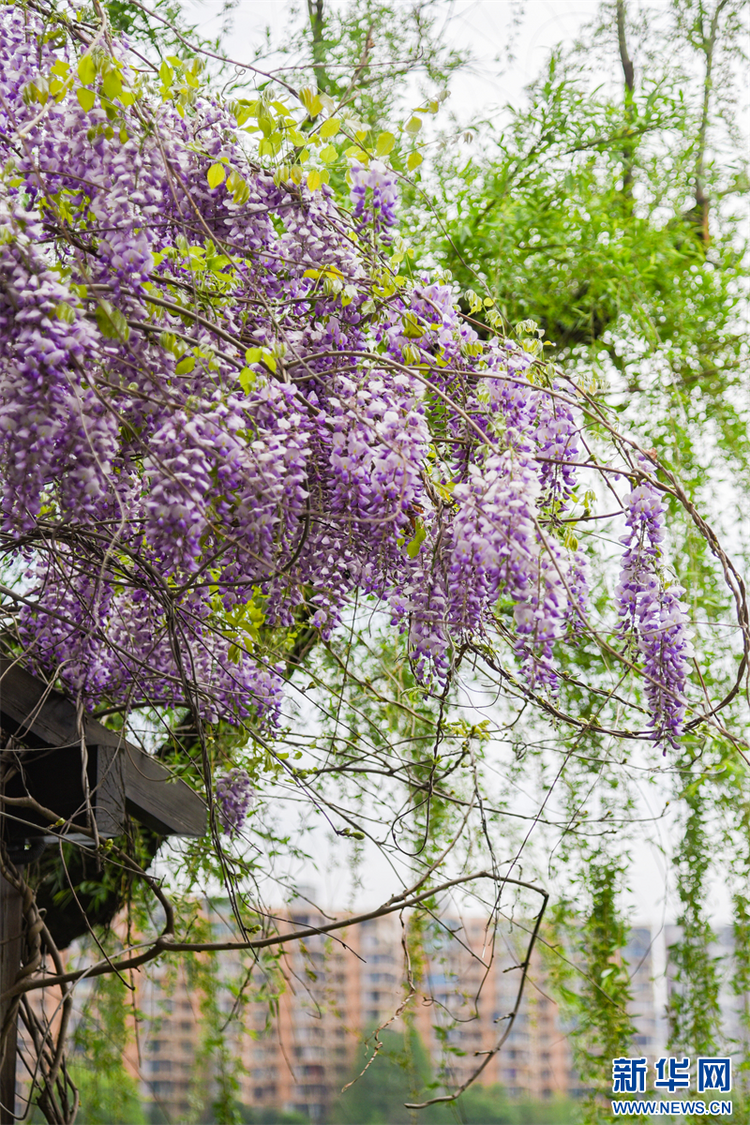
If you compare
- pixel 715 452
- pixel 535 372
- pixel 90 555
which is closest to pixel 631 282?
pixel 715 452

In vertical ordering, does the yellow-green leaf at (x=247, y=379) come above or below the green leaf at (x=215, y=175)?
below

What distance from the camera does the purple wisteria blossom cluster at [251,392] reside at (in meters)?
1.06

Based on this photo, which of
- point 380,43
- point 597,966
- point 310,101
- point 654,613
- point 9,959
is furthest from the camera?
point 380,43

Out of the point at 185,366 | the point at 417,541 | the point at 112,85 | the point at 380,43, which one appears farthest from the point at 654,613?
the point at 380,43

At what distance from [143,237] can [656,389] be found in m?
2.02

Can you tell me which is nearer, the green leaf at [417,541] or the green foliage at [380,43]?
the green leaf at [417,541]

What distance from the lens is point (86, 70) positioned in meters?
1.08

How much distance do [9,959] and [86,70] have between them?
6.38 feet

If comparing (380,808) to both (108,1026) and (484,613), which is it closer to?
(108,1026)

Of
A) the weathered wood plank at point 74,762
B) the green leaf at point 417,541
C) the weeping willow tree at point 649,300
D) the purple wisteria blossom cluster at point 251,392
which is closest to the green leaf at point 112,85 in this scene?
the purple wisteria blossom cluster at point 251,392

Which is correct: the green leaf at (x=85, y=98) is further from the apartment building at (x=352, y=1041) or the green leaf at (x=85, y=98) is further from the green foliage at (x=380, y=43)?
the apartment building at (x=352, y=1041)

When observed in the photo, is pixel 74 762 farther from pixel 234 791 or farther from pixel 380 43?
pixel 380 43

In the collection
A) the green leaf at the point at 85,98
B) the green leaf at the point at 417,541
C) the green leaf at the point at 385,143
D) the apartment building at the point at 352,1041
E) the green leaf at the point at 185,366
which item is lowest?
the apartment building at the point at 352,1041

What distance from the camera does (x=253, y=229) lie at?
1317 millimetres
